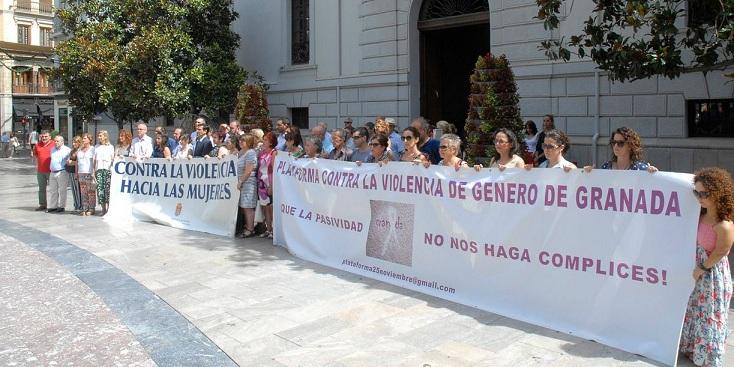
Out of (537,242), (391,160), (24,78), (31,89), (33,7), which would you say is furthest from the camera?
(31,89)

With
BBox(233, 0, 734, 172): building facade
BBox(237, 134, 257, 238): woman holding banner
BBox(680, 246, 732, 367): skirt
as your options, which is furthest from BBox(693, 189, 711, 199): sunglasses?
BBox(233, 0, 734, 172): building facade

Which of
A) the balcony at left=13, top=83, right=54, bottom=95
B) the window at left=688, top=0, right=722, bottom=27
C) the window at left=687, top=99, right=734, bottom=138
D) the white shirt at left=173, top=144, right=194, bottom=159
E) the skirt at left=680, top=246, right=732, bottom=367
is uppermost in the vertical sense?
the balcony at left=13, top=83, right=54, bottom=95

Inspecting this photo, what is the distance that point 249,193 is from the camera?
34.4 ft

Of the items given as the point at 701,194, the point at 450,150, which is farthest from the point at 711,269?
the point at 450,150

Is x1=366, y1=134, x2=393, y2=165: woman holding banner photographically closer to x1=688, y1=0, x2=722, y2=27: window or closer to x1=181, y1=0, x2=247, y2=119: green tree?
x1=688, y1=0, x2=722, y2=27: window

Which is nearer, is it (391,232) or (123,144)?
(391,232)

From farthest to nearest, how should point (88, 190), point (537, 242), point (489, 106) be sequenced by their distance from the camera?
point (88, 190), point (489, 106), point (537, 242)

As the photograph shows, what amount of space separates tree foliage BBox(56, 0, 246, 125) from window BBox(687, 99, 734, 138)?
13.1 m

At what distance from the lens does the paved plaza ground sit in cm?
524

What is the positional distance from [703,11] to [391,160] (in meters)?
4.47

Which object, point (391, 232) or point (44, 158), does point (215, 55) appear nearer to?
point (44, 158)

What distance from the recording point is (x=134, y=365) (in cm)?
516

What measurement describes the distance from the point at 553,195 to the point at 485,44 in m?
13.3

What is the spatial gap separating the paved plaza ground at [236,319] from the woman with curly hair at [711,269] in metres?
0.29
